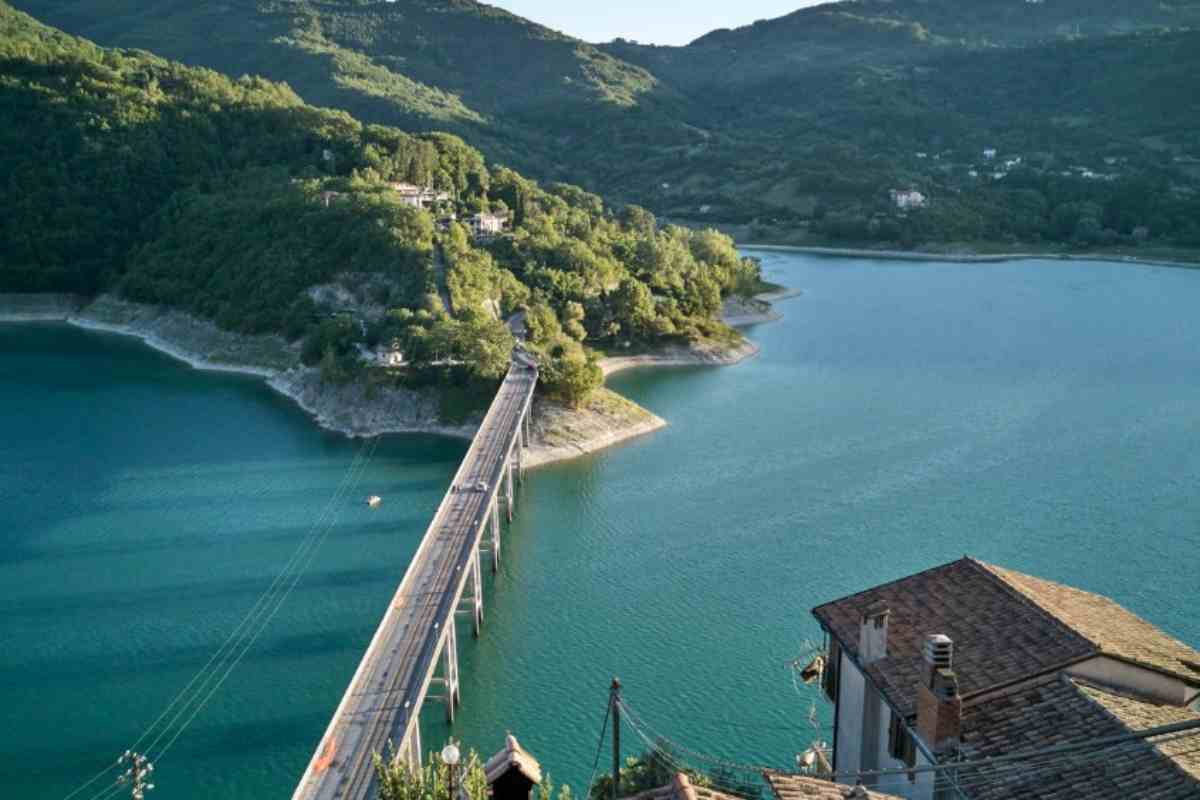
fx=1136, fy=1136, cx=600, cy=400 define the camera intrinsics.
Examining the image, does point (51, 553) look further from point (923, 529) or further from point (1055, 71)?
point (1055, 71)

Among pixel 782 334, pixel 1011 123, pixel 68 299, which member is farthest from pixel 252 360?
pixel 1011 123

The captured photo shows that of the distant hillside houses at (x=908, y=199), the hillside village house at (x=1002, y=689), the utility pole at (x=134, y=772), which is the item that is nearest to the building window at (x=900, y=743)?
the hillside village house at (x=1002, y=689)

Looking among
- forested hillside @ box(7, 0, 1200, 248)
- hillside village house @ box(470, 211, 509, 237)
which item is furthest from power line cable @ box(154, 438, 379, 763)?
Answer: forested hillside @ box(7, 0, 1200, 248)

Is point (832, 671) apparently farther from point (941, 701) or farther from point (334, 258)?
point (334, 258)

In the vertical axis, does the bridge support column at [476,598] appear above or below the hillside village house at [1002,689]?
below

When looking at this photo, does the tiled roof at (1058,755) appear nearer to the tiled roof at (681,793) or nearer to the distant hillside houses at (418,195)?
the tiled roof at (681,793)

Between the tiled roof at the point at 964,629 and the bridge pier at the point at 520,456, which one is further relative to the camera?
the bridge pier at the point at 520,456

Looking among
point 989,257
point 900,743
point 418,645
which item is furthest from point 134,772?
point 989,257
